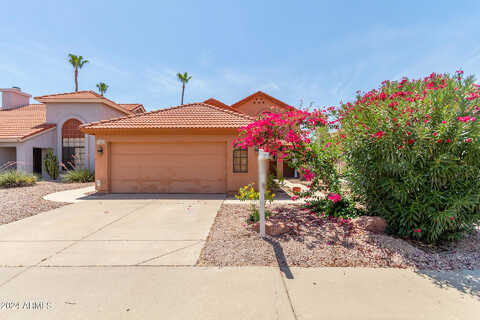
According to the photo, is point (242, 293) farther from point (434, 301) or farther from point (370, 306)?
point (434, 301)

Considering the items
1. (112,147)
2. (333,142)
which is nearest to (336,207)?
(333,142)

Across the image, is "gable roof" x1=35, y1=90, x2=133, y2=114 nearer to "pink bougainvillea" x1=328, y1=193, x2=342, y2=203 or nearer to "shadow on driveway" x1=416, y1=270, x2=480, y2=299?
"pink bougainvillea" x1=328, y1=193, x2=342, y2=203

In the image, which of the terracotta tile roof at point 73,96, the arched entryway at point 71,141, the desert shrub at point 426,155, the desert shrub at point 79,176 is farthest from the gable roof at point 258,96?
the desert shrub at point 426,155

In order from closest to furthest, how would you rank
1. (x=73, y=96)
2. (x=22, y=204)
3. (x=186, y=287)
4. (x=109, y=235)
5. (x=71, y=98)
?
(x=186, y=287), (x=109, y=235), (x=22, y=204), (x=71, y=98), (x=73, y=96)

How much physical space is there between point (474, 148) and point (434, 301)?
290 centimetres

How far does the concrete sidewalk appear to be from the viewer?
2346 millimetres

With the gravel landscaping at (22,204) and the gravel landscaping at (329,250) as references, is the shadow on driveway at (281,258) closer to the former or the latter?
the gravel landscaping at (329,250)

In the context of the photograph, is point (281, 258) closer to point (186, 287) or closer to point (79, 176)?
point (186, 287)

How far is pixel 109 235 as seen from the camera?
4.57 meters

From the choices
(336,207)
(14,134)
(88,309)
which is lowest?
(88,309)

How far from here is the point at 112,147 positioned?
9.60 metres

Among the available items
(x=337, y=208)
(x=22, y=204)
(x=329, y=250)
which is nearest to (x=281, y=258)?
(x=329, y=250)

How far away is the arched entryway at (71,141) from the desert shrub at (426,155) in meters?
17.2

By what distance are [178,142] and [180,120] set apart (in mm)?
1059
